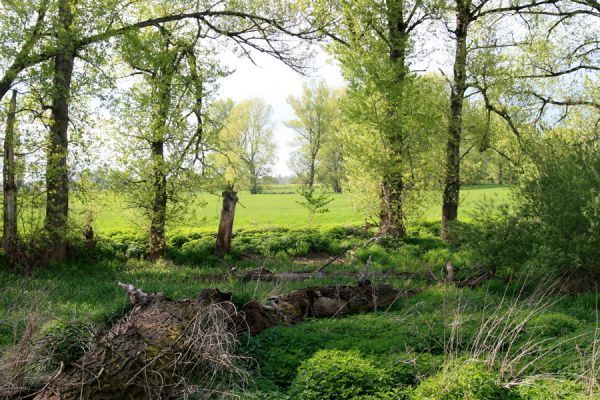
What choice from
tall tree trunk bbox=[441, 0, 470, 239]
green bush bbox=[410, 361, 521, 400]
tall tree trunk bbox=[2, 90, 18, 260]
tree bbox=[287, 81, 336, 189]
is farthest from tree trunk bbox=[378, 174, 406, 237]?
tree bbox=[287, 81, 336, 189]

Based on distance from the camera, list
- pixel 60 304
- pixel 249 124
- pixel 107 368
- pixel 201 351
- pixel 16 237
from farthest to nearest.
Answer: pixel 249 124 → pixel 16 237 → pixel 60 304 → pixel 201 351 → pixel 107 368

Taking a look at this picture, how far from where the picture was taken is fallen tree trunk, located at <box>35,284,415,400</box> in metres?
5.91

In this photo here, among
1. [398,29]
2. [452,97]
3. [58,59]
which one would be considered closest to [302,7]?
[398,29]

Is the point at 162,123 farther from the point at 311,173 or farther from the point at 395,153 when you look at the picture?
the point at 311,173

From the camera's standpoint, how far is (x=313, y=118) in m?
59.3

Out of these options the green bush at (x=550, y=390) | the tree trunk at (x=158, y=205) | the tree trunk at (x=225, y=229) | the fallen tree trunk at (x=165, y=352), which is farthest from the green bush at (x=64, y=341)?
the tree trunk at (x=225, y=229)

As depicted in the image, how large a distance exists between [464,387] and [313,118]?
54.7 meters

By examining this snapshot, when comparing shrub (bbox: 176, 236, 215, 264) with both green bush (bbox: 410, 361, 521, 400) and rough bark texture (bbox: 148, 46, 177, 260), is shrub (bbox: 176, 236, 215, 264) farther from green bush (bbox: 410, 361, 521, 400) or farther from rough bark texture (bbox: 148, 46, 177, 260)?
green bush (bbox: 410, 361, 521, 400)

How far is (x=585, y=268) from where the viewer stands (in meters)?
10.3

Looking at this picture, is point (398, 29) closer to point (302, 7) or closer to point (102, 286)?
point (302, 7)

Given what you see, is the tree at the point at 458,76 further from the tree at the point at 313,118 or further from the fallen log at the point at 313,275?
the tree at the point at 313,118

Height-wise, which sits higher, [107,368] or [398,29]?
[398,29]

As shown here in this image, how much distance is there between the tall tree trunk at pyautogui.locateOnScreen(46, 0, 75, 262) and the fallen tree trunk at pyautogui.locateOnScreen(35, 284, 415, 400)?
299 inches

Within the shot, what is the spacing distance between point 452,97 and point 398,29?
118 inches
